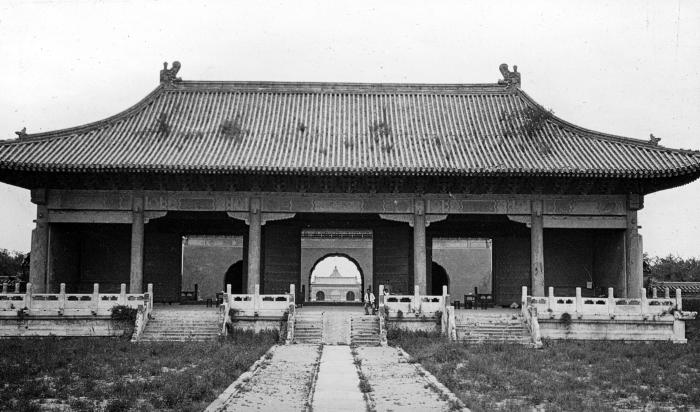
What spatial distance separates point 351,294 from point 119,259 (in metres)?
28.3

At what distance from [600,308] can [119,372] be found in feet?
44.7

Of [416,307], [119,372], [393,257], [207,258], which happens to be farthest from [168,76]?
[119,372]

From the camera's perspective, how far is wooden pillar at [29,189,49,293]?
24.1 metres

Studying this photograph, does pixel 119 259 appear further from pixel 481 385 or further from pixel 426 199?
pixel 481 385

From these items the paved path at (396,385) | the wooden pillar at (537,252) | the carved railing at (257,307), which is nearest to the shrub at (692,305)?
the wooden pillar at (537,252)

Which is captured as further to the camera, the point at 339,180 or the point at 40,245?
the point at 339,180

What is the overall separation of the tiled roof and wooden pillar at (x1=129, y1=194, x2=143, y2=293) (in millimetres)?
1627

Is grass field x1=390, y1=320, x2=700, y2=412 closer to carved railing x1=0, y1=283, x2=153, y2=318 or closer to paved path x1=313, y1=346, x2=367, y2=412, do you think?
paved path x1=313, y1=346, x2=367, y2=412

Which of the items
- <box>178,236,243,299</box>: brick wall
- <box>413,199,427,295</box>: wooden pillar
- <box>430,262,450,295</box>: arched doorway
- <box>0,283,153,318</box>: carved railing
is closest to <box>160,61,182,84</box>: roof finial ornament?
<box>0,283,153,318</box>: carved railing

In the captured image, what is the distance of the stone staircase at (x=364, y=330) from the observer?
20891 millimetres

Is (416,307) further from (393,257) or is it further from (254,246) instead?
(393,257)

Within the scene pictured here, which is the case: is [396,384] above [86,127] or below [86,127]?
below

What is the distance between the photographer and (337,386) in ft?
44.5

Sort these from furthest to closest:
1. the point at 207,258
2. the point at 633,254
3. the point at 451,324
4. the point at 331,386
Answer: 1. the point at 207,258
2. the point at 633,254
3. the point at 451,324
4. the point at 331,386
